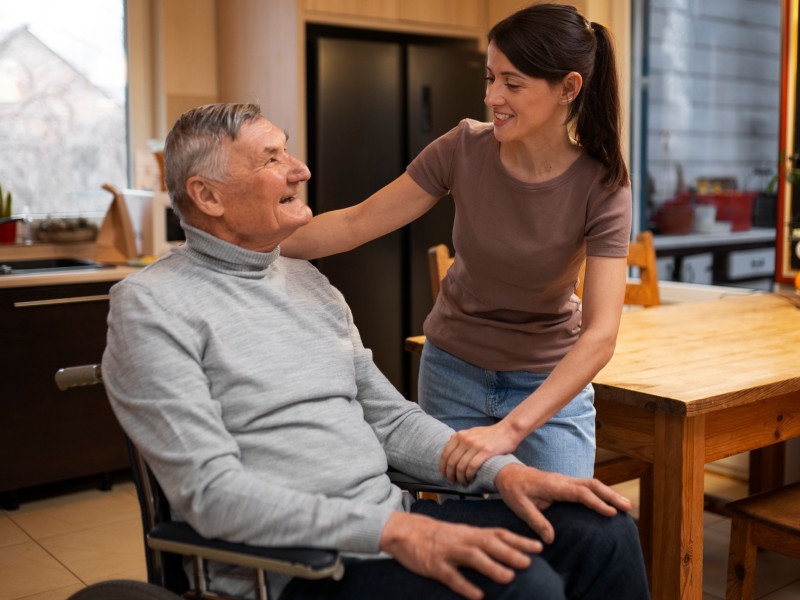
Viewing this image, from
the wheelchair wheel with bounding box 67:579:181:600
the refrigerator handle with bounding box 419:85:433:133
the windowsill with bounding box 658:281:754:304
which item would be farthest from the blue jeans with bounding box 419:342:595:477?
the refrigerator handle with bounding box 419:85:433:133

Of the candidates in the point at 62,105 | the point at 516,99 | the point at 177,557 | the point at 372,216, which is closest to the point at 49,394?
the point at 62,105

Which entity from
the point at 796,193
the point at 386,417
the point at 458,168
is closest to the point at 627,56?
the point at 796,193

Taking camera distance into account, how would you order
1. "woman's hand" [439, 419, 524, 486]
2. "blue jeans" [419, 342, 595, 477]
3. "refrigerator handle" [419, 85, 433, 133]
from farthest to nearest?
"refrigerator handle" [419, 85, 433, 133]
"blue jeans" [419, 342, 595, 477]
"woman's hand" [439, 419, 524, 486]

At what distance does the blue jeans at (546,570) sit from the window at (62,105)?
289cm

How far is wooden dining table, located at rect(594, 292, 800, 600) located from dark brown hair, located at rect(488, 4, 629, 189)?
478 mm

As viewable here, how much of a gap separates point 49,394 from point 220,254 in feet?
6.68

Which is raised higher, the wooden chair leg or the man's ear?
the man's ear

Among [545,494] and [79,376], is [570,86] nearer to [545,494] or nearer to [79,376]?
[545,494]

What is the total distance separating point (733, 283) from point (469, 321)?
2208mm

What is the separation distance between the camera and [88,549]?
2.92 m

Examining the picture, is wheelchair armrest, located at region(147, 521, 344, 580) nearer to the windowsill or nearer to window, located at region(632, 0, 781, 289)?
the windowsill

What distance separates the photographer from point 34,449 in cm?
326

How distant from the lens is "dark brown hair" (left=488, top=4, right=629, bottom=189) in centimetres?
161

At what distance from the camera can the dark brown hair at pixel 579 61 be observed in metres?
1.61
